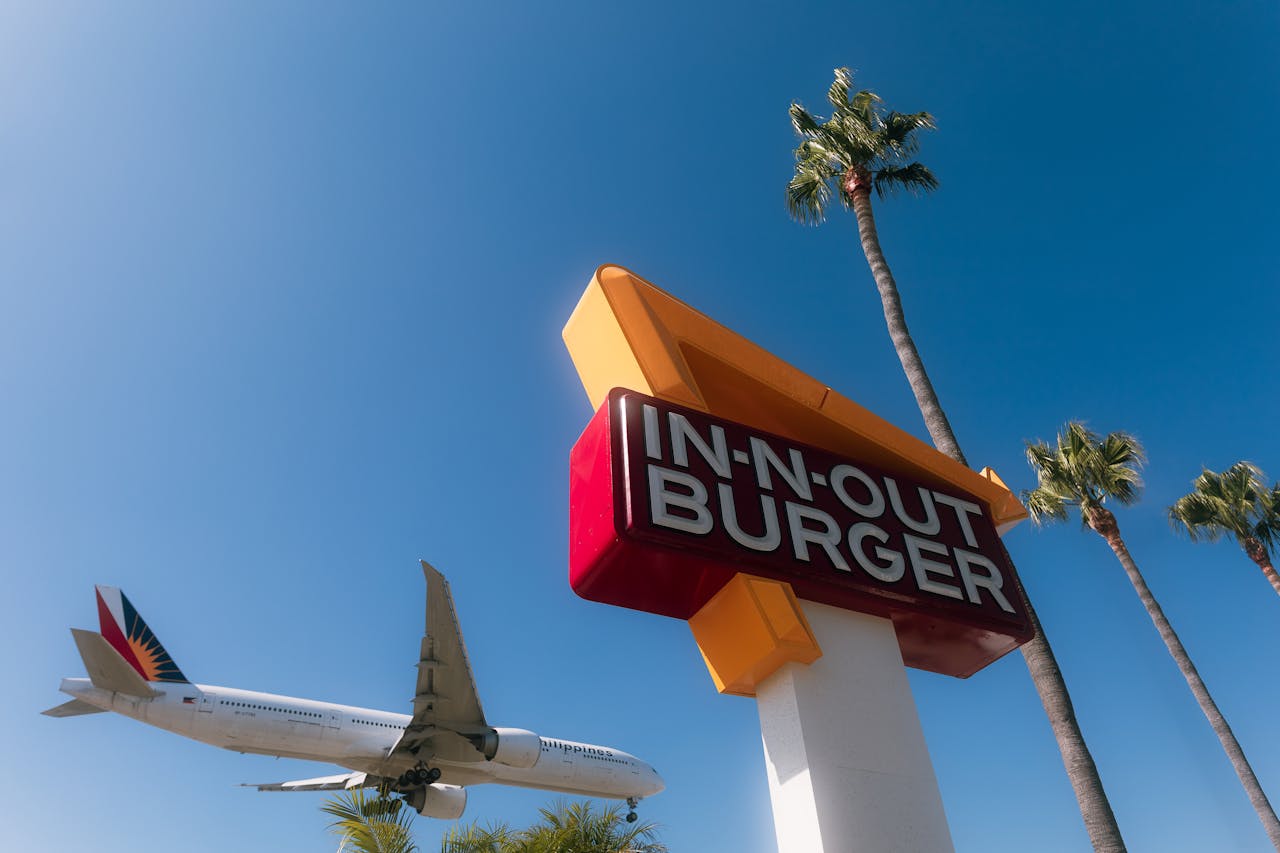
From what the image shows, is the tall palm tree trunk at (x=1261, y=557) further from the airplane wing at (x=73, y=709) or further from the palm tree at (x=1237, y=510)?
the airplane wing at (x=73, y=709)

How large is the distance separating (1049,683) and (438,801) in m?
23.9

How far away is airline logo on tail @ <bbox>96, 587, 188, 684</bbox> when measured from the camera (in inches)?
1228

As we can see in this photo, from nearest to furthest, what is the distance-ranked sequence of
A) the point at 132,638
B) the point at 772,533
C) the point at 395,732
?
the point at 772,533
the point at 395,732
the point at 132,638

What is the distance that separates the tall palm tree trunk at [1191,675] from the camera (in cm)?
1892

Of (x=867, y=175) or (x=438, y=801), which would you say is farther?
(x=438, y=801)

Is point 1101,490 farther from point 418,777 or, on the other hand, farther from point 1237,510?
point 418,777

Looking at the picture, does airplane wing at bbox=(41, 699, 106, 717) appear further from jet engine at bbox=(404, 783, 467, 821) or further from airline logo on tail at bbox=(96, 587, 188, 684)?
jet engine at bbox=(404, 783, 467, 821)

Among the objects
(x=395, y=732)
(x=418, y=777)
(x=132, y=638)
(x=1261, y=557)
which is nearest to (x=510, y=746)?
(x=418, y=777)

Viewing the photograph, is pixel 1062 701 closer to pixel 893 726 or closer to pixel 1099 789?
pixel 1099 789

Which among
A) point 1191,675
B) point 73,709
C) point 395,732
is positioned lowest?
point 1191,675

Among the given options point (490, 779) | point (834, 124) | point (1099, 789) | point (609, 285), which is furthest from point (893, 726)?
point (490, 779)

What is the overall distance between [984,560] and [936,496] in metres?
0.68

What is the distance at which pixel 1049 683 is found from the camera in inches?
390

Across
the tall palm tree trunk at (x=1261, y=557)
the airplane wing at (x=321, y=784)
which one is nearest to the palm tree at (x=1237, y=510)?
the tall palm tree trunk at (x=1261, y=557)
